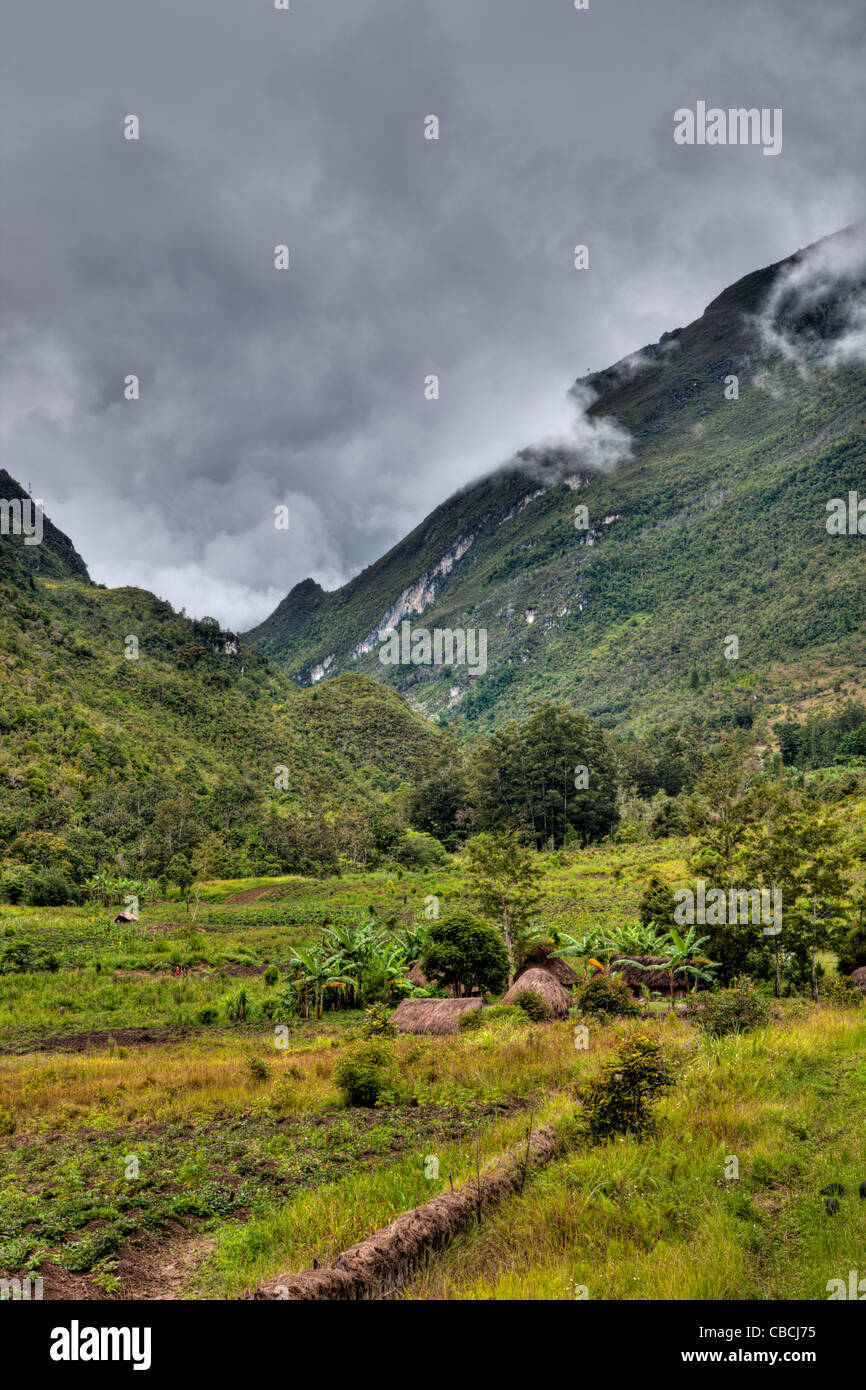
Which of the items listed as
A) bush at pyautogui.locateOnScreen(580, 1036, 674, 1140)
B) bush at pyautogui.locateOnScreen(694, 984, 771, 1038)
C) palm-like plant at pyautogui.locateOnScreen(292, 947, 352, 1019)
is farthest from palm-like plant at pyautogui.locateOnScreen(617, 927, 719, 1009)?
bush at pyautogui.locateOnScreen(580, 1036, 674, 1140)

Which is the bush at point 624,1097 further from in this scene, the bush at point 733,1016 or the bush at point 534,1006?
the bush at point 534,1006

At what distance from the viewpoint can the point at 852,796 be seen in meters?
52.9

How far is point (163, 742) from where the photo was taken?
107562mm

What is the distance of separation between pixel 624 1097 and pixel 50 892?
188ft

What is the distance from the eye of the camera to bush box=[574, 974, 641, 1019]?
62.5 feet

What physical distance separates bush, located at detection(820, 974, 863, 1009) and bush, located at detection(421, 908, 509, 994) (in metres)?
11.4

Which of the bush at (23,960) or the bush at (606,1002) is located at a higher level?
the bush at (606,1002)

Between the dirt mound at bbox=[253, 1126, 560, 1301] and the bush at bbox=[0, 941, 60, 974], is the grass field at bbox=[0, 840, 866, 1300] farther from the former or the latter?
the bush at bbox=[0, 941, 60, 974]

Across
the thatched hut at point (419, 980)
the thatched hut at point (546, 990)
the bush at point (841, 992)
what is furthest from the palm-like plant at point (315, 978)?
the bush at point (841, 992)

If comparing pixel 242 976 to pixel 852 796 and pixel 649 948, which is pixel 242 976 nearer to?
pixel 649 948

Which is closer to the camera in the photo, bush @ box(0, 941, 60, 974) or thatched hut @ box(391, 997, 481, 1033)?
thatched hut @ box(391, 997, 481, 1033)

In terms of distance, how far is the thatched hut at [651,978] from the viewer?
24.0 metres
